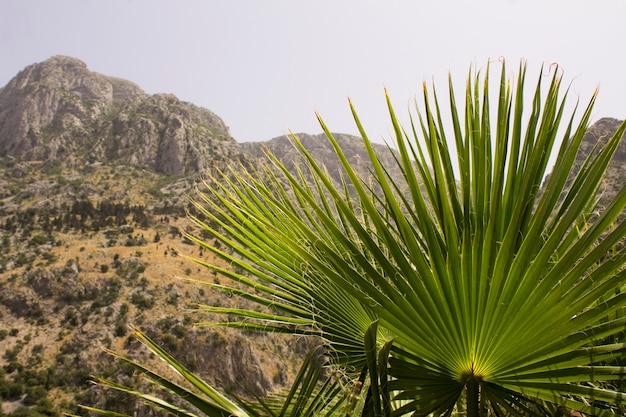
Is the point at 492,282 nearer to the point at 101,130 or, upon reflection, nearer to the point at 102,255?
the point at 102,255

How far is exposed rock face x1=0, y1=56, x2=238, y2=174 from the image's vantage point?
244 feet

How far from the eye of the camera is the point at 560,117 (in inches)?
55.4

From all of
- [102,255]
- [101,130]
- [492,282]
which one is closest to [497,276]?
[492,282]

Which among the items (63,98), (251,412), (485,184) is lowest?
(251,412)

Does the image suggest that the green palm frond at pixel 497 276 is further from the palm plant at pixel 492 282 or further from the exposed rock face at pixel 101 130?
the exposed rock face at pixel 101 130

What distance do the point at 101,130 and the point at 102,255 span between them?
1671 inches

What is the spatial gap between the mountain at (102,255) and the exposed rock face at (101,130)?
1.01ft

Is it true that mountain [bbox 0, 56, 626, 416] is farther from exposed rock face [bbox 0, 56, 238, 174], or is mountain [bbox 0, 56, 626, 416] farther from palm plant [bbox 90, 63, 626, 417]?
palm plant [bbox 90, 63, 626, 417]

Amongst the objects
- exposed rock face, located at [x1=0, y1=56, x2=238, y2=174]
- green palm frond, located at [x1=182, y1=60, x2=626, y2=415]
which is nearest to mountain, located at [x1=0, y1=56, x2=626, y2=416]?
exposed rock face, located at [x1=0, y1=56, x2=238, y2=174]

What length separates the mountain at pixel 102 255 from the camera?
35.2m

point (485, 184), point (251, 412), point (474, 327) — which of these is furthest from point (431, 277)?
point (251, 412)

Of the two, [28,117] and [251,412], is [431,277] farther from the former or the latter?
[28,117]

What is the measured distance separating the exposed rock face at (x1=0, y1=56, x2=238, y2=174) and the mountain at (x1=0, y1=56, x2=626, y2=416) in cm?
31

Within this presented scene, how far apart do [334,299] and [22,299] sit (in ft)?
167
